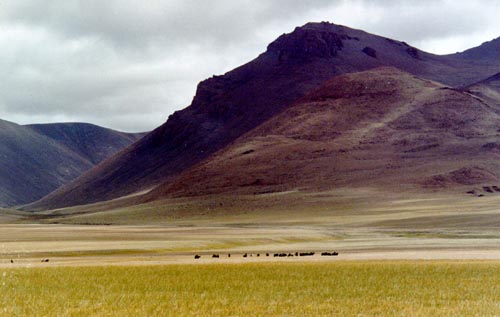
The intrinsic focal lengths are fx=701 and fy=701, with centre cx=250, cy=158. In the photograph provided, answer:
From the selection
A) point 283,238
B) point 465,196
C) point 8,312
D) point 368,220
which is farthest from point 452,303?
point 465,196

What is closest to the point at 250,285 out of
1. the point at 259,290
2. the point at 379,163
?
the point at 259,290

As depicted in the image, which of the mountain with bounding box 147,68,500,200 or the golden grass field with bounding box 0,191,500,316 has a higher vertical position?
the mountain with bounding box 147,68,500,200

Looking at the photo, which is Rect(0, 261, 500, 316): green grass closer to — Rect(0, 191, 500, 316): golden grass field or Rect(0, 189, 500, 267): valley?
Rect(0, 191, 500, 316): golden grass field

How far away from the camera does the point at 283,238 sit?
259 feet

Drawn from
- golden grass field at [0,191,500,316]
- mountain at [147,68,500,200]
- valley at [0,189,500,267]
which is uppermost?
mountain at [147,68,500,200]

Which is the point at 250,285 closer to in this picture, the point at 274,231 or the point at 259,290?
the point at 259,290

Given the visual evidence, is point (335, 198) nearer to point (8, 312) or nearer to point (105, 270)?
point (105, 270)

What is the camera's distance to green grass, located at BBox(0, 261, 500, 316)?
21750 mm

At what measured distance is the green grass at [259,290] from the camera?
21750 millimetres

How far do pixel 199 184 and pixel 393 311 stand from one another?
16577 centimetres

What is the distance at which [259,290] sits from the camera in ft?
89.6

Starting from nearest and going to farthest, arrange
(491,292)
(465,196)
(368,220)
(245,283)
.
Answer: (491,292) → (245,283) → (368,220) → (465,196)

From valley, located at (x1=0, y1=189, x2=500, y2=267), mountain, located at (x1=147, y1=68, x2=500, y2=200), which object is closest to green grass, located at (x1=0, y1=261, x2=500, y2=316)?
valley, located at (x1=0, y1=189, x2=500, y2=267)

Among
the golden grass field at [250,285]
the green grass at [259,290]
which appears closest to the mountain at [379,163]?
the golden grass field at [250,285]
